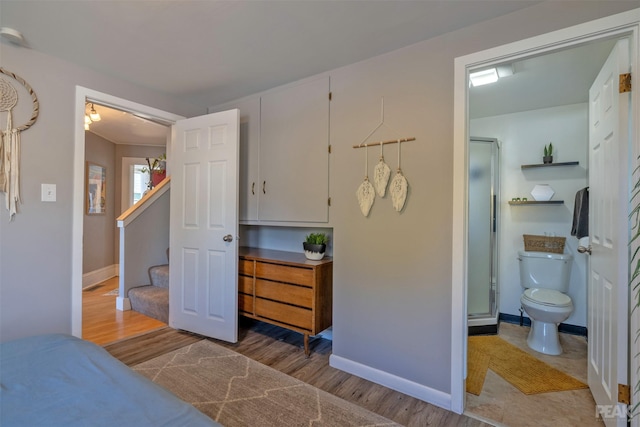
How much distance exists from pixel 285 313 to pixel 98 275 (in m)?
3.93

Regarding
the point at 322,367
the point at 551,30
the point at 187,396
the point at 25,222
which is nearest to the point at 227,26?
the point at 551,30

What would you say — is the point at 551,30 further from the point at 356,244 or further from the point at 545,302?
the point at 545,302

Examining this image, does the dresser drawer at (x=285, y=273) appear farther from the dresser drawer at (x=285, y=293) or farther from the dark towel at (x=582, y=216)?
the dark towel at (x=582, y=216)

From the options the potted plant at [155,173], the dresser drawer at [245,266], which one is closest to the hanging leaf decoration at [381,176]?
the dresser drawer at [245,266]

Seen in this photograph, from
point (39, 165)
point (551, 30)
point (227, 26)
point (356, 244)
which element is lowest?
point (356, 244)

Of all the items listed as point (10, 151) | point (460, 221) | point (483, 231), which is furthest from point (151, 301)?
point (483, 231)

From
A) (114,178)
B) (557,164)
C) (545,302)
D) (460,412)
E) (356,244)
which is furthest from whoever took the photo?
(114,178)

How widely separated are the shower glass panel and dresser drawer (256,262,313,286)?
72.4 inches

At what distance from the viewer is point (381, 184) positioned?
2.02 m

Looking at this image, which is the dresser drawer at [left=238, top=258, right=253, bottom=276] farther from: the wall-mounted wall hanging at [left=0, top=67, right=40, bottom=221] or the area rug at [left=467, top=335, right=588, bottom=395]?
the area rug at [left=467, top=335, right=588, bottom=395]

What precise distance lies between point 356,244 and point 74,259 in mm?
2176

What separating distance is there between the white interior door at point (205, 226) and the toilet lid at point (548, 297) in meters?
2.62

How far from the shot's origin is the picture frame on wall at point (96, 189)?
177 inches

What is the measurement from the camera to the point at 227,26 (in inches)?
68.8
